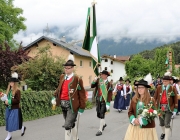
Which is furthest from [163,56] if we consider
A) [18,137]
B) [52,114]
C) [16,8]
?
[18,137]

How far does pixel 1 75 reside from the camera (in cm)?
1598

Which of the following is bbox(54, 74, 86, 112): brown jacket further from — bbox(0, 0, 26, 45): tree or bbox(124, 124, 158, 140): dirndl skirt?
bbox(0, 0, 26, 45): tree

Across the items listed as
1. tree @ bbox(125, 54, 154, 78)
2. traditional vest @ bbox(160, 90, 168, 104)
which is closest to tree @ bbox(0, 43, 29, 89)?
traditional vest @ bbox(160, 90, 168, 104)

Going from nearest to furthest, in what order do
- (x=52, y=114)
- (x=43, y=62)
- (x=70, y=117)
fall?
(x=70, y=117)
(x=52, y=114)
(x=43, y=62)

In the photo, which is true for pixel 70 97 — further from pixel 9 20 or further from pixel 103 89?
pixel 9 20

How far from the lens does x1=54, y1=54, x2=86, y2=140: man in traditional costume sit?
255 inches

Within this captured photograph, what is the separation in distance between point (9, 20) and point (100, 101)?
24.2m

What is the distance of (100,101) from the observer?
8820 millimetres

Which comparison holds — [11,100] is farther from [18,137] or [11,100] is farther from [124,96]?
[124,96]

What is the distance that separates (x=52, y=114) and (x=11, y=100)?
5.53m

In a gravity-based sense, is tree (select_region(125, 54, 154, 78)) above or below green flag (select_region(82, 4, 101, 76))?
above

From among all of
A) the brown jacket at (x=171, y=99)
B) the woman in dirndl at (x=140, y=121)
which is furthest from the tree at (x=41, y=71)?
the woman in dirndl at (x=140, y=121)

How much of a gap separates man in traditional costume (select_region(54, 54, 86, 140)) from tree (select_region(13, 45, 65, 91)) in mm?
8826

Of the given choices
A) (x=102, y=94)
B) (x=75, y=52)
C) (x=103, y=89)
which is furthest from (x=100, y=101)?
(x=75, y=52)
